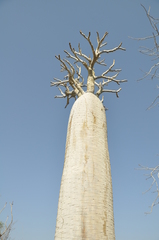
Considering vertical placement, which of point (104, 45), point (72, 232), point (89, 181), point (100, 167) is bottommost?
point (72, 232)

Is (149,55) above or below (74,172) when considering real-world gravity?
above

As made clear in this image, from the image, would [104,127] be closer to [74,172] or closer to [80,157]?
[80,157]

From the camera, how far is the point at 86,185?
2.05 meters

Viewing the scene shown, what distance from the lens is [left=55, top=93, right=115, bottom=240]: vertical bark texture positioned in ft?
6.13

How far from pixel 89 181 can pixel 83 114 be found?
38.0 inches

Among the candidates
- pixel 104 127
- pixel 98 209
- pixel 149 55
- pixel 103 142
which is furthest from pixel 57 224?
pixel 149 55

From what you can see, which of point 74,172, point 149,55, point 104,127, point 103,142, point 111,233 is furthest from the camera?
point 104,127

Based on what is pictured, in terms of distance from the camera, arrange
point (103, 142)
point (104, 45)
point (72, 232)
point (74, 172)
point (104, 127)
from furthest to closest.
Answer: point (104, 45) < point (104, 127) < point (103, 142) < point (74, 172) < point (72, 232)

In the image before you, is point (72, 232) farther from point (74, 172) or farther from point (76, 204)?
point (74, 172)

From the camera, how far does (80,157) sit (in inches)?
89.2

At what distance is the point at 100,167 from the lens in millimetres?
2252

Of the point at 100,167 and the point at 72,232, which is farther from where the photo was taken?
the point at 100,167

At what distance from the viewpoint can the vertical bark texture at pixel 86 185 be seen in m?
1.87

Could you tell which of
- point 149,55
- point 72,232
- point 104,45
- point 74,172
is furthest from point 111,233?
point 104,45
